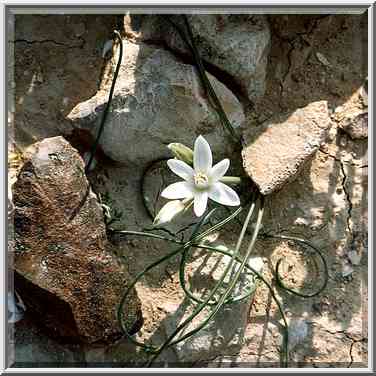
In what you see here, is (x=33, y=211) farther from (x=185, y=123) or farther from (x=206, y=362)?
(x=206, y=362)

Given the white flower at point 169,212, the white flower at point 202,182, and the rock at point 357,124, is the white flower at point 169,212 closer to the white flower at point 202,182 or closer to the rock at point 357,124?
the white flower at point 202,182

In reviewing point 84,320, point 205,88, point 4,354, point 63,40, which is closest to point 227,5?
point 205,88

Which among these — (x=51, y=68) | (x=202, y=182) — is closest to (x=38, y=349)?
(x=202, y=182)

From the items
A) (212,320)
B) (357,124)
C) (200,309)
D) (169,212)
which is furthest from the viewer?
(357,124)

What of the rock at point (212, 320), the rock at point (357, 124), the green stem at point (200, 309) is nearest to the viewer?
the green stem at point (200, 309)

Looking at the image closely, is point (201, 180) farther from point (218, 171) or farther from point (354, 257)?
point (354, 257)

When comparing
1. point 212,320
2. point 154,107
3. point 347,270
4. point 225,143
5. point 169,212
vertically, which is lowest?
point 212,320

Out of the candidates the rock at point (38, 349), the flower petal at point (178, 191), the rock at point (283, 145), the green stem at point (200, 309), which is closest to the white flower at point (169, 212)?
the flower petal at point (178, 191)
